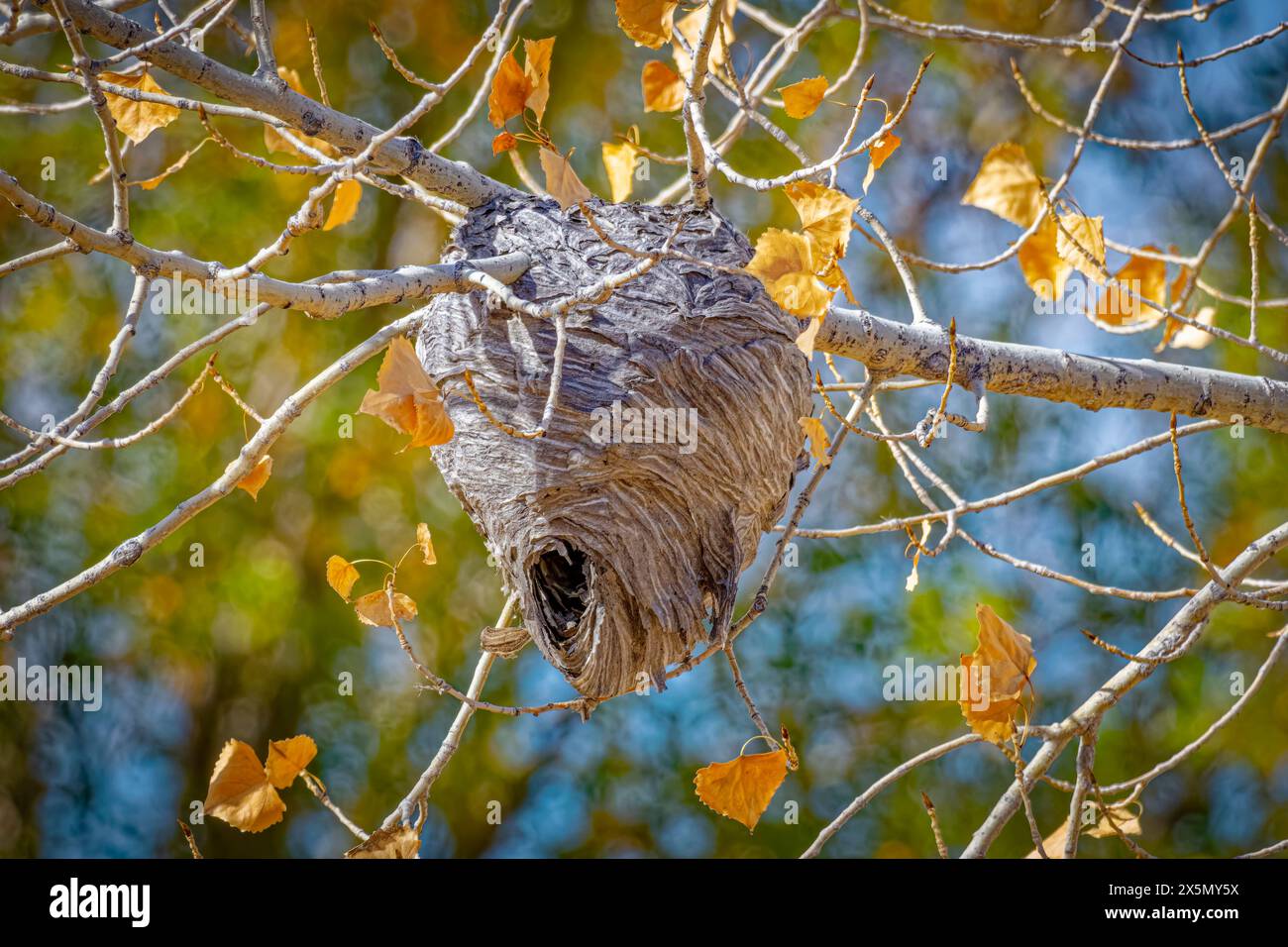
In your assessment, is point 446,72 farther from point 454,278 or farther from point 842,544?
point 454,278

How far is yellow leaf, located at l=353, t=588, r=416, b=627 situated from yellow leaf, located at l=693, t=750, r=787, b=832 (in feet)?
2.63

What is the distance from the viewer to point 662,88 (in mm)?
2863

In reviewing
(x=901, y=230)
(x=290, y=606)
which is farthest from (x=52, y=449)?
(x=901, y=230)

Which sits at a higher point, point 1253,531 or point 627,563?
point 1253,531

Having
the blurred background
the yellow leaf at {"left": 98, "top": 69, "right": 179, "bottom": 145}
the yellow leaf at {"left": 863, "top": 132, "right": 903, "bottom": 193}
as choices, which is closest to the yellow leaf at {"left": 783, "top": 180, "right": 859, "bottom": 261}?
the yellow leaf at {"left": 863, "top": 132, "right": 903, "bottom": 193}

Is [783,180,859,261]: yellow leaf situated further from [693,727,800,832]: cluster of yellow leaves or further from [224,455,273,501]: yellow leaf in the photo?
[224,455,273,501]: yellow leaf

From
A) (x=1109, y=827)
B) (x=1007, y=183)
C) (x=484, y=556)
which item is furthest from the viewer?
(x=484, y=556)

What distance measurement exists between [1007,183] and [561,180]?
1.04 m

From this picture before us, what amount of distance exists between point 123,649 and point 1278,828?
256 inches

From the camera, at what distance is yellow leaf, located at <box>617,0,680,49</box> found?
2.09 m

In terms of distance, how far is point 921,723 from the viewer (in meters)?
6.48

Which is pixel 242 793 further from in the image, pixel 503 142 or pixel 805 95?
pixel 805 95

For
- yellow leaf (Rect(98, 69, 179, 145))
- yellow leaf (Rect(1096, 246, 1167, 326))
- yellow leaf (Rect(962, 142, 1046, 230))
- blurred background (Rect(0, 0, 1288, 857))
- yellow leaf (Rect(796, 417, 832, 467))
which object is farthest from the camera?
blurred background (Rect(0, 0, 1288, 857))

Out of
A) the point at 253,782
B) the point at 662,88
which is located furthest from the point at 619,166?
the point at 253,782
